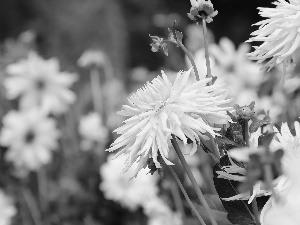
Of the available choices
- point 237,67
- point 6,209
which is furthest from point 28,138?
point 237,67

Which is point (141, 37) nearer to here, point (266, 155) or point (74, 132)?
point (74, 132)

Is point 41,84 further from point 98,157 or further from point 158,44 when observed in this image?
point 158,44

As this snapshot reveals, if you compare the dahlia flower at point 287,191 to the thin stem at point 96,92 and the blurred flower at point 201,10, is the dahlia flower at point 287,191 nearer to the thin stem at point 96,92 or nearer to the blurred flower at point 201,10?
the blurred flower at point 201,10

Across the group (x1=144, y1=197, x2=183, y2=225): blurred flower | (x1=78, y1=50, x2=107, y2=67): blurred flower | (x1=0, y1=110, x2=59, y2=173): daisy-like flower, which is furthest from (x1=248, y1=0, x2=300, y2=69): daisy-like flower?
(x1=78, y1=50, x2=107, y2=67): blurred flower

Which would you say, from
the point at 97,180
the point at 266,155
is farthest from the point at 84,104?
the point at 266,155

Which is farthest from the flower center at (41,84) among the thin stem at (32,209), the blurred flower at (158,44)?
the blurred flower at (158,44)
